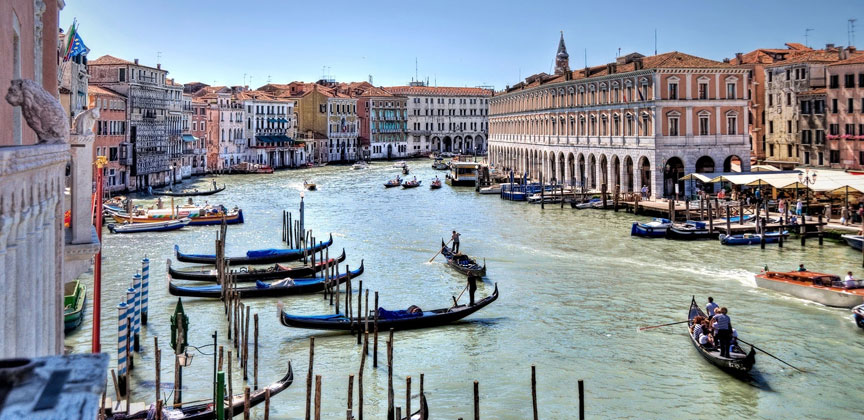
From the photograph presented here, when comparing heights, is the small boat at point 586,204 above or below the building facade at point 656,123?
below

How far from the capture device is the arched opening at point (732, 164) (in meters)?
30.5

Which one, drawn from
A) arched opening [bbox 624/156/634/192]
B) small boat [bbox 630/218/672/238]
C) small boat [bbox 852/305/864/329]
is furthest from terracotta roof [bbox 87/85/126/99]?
small boat [bbox 852/305/864/329]

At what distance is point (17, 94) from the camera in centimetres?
434

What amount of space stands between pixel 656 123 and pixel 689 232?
881cm

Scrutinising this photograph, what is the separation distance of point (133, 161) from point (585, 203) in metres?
21.8

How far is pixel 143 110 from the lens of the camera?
4072cm

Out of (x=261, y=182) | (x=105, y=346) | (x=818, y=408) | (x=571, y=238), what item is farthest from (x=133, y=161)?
(x=818, y=408)

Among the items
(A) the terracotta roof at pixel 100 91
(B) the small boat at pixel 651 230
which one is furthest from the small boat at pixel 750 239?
(A) the terracotta roof at pixel 100 91

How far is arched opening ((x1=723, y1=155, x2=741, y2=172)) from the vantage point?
3048 centimetres

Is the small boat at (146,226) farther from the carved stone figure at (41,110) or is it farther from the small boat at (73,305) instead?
the carved stone figure at (41,110)

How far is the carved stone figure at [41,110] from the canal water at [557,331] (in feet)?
17.1

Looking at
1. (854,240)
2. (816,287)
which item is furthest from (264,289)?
(854,240)

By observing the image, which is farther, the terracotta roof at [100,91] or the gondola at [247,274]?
the terracotta roof at [100,91]

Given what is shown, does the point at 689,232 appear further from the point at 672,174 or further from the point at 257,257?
the point at 257,257
